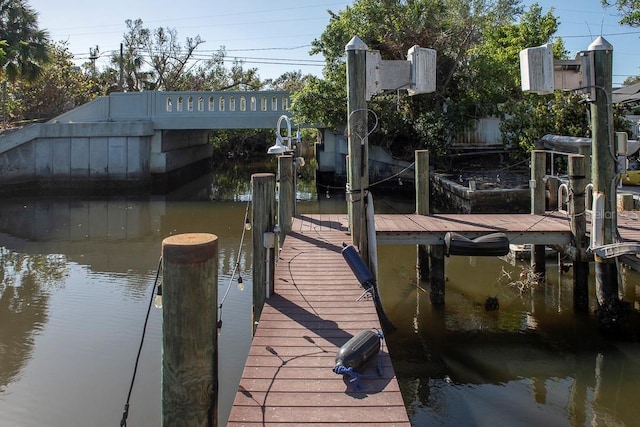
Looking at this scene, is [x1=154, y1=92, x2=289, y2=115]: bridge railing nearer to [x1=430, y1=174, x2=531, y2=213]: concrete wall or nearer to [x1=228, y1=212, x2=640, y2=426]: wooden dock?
[x1=430, y1=174, x2=531, y2=213]: concrete wall

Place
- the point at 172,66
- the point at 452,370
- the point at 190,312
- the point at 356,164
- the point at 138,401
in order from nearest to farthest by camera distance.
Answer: the point at 190,312, the point at 138,401, the point at 452,370, the point at 356,164, the point at 172,66

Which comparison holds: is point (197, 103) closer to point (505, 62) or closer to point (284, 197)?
point (505, 62)

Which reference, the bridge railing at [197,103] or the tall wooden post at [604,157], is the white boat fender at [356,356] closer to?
the tall wooden post at [604,157]

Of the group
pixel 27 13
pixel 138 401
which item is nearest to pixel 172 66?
pixel 27 13

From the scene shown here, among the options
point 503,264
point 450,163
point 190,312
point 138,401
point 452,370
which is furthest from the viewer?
point 450,163

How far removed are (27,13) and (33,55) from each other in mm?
1685

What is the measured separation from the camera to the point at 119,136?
21281 mm

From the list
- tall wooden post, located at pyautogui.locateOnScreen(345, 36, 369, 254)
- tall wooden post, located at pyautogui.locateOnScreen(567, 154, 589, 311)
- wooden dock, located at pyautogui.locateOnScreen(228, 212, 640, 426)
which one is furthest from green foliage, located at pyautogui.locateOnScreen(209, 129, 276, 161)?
tall wooden post, located at pyautogui.locateOnScreen(345, 36, 369, 254)

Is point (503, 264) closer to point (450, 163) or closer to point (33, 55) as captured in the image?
point (450, 163)

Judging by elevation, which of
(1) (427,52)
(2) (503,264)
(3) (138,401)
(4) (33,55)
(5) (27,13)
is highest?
(5) (27,13)

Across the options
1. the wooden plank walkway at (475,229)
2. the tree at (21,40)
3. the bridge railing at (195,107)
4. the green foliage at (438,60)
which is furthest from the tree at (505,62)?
the tree at (21,40)

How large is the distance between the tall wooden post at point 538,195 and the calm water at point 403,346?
325 mm

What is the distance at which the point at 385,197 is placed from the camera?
19.8m

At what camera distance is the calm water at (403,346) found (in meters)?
5.24
